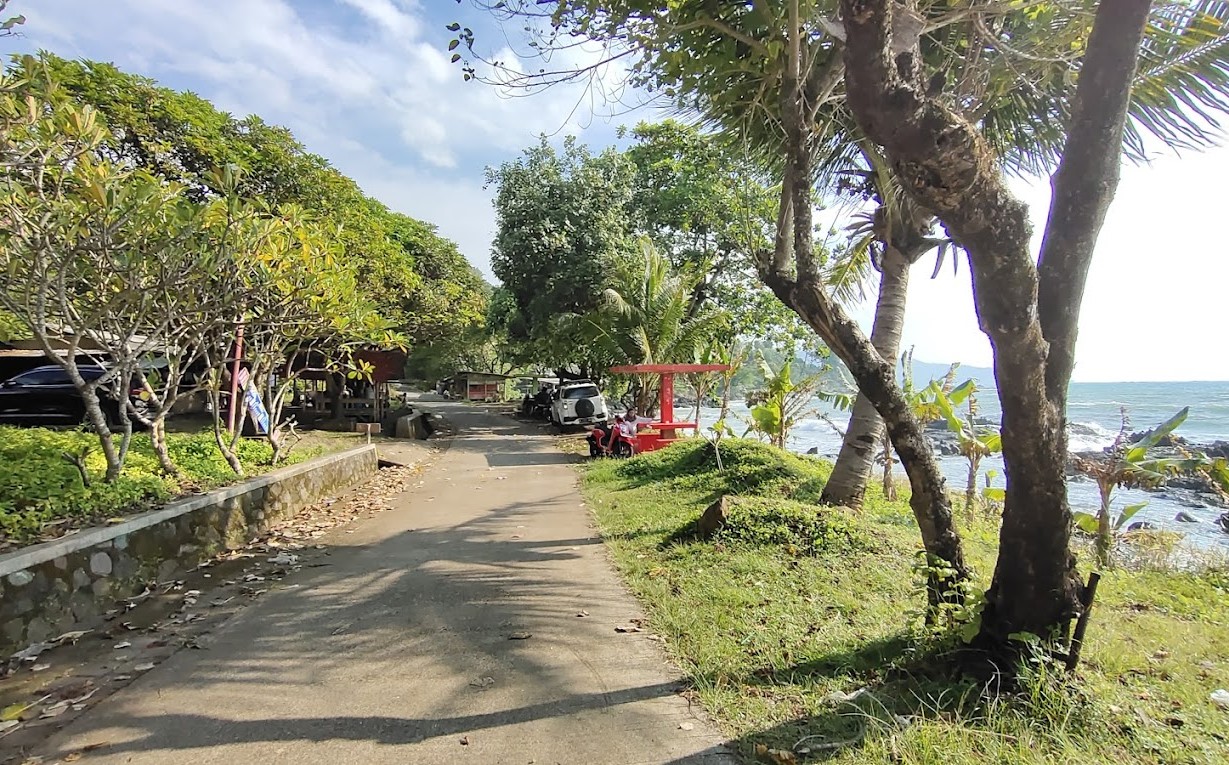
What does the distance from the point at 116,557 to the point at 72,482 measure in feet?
5.09

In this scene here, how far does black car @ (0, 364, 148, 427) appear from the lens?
12461 millimetres

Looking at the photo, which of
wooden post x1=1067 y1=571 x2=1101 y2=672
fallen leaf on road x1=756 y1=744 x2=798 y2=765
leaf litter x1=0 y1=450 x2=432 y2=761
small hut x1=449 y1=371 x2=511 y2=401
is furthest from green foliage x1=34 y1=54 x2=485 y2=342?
small hut x1=449 y1=371 x2=511 y2=401

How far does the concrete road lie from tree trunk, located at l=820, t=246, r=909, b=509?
9.60ft

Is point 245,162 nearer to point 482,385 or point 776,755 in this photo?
point 776,755

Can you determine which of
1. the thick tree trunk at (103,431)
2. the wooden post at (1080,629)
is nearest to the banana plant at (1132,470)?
the wooden post at (1080,629)

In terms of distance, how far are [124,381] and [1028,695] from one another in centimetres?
723

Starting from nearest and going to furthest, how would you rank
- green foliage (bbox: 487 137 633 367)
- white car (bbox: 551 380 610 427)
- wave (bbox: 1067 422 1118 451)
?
1. green foliage (bbox: 487 137 633 367)
2. white car (bbox: 551 380 610 427)
3. wave (bbox: 1067 422 1118 451)

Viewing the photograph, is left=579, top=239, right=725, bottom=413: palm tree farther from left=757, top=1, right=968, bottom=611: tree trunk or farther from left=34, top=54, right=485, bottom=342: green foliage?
left=757, top=1, right=968, bottom=611: tree trunk

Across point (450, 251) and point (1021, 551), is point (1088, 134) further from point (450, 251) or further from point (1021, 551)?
point (450, 251)

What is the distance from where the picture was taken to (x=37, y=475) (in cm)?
591

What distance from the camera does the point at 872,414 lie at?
727cm

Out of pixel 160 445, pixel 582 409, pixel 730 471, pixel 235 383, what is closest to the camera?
pixel 160 445

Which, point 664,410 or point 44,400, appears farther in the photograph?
point 664,410

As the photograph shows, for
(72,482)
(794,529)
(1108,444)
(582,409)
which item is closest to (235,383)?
(72,482)
